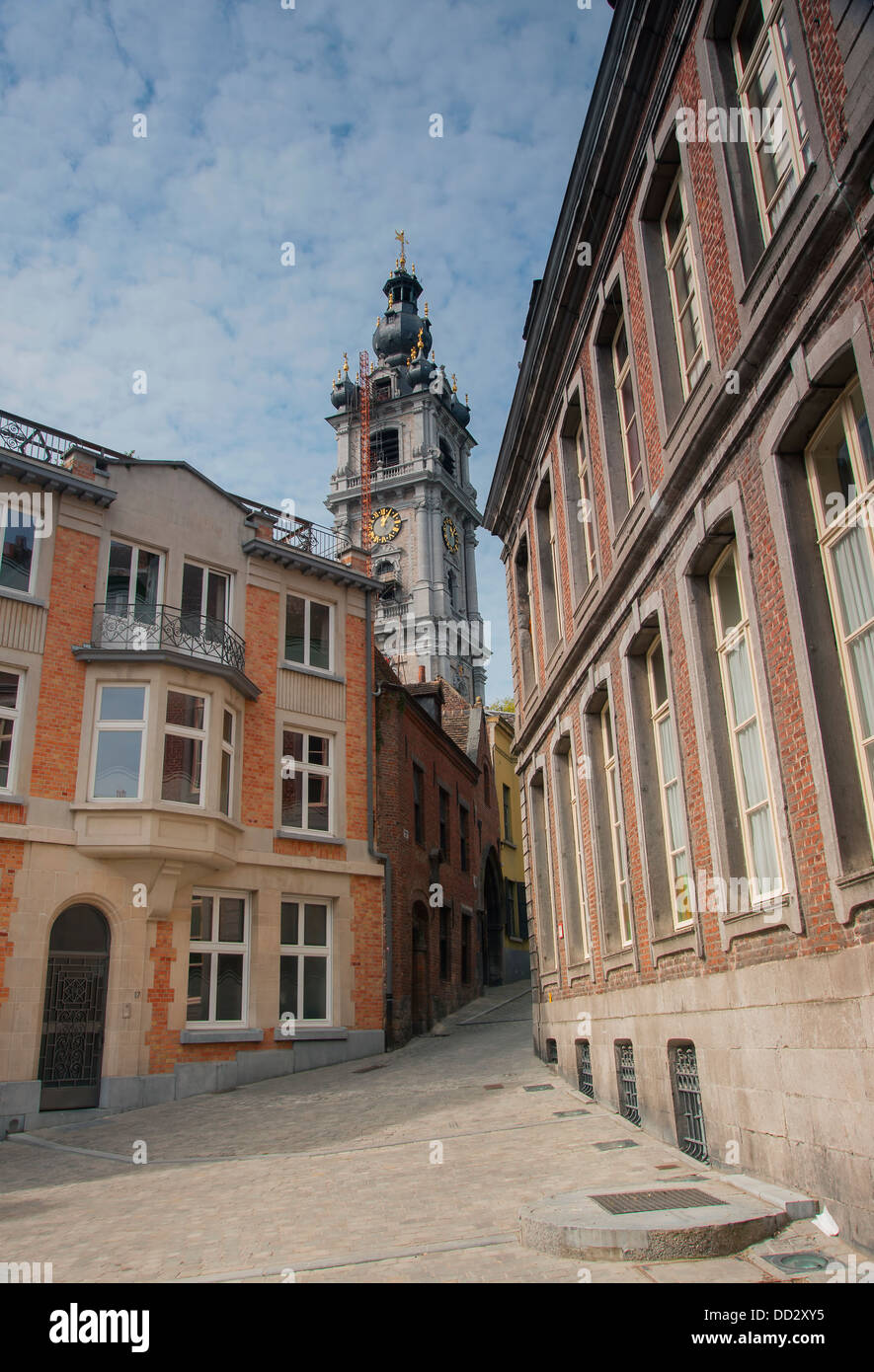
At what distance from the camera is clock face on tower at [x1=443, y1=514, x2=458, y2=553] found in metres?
82.8

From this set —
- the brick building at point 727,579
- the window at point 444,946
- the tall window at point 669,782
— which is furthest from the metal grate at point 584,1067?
the window at point 444,946

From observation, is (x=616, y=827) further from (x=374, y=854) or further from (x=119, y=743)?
(x=374, y=854)

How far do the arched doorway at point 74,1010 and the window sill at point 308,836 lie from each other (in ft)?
12.6

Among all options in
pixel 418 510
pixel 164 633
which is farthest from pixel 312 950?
pixel 418 510

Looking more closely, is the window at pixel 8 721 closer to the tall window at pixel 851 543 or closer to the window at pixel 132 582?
the window at pixel 132 582

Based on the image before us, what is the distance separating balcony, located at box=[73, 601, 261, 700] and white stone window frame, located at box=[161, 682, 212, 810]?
0.48 metres

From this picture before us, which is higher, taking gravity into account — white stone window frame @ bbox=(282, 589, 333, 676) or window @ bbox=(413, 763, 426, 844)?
white stone window frame @ bbox=(282, 589, 333, 676)

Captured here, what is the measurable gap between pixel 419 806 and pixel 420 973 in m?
4.03

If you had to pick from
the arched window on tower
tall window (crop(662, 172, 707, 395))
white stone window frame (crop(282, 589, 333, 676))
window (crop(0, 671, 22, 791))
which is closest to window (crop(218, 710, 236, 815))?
white stone window frame (crop(282, 589, 333, 676))

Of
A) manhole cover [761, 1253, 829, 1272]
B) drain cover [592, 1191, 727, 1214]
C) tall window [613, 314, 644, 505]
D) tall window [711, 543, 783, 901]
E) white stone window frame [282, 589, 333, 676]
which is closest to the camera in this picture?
manhole cover [761, 1253, 829, 1272]

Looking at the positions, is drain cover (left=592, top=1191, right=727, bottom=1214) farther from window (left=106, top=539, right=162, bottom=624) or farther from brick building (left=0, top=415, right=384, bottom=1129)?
window (left=106, top=539, right=162, bottom=624)

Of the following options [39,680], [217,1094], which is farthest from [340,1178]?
[39,680]

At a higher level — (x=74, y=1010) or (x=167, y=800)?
(x=167, y=800)

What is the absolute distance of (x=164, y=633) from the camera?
17.9 metres
